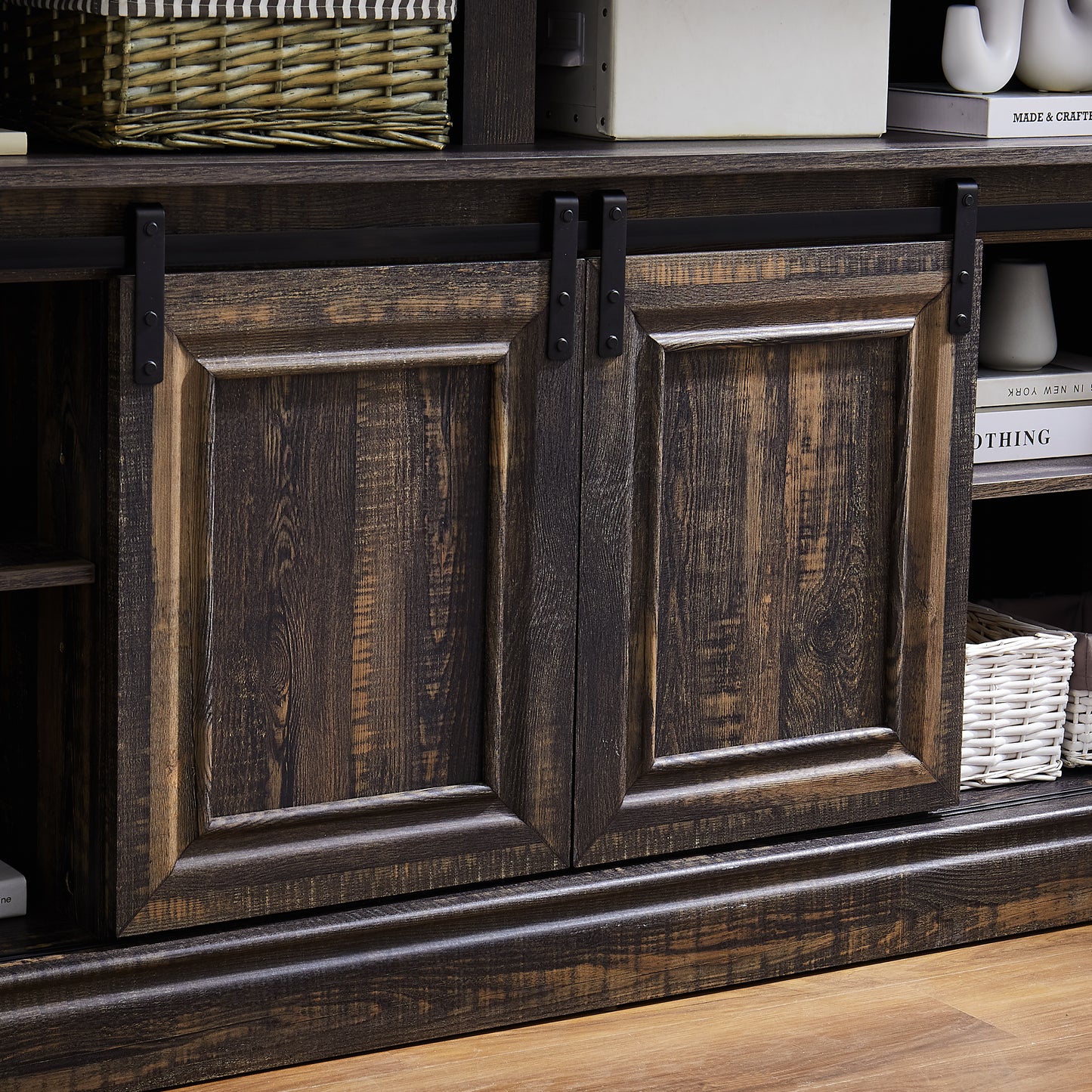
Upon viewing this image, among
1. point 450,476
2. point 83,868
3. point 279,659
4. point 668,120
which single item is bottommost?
point 83,868

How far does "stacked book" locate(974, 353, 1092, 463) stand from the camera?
2250 millimetres

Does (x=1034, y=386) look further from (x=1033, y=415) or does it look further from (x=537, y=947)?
(x=537, y=947)

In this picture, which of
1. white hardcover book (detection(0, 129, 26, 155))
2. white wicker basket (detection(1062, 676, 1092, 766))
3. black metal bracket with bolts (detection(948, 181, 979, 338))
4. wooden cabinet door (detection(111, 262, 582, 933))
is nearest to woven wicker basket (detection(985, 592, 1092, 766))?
white wicker basket (detection(1062, 676, 1092, 766))

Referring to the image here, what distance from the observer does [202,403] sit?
1.71 metres

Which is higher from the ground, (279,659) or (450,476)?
(450,476)

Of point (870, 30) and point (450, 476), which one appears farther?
point (870, 30)

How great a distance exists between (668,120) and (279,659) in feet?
2.32

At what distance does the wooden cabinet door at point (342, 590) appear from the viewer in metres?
1.72

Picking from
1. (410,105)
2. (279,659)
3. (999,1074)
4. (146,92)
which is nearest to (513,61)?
(410,105)

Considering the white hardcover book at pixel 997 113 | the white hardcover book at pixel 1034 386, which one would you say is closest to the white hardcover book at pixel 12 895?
the white hardcover book at pixel 1034 386

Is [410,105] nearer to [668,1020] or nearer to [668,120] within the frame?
[668,120]

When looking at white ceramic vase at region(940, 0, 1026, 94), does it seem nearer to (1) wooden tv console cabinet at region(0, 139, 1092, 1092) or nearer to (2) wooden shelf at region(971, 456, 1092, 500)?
(1) wooden tv console cabinet at region(0, 139, 1092, 1092)

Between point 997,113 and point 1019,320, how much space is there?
0.31 meters

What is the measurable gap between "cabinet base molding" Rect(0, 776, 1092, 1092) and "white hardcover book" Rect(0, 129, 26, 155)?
0.74 meters
